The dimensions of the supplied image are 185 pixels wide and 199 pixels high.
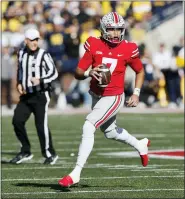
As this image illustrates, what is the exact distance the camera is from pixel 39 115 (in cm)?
1118

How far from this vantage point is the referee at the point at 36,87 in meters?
11.1

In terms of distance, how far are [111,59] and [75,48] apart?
13.4 meters

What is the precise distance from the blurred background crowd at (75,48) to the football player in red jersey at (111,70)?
12.2 metres

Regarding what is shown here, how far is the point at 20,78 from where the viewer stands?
11250 millimetres

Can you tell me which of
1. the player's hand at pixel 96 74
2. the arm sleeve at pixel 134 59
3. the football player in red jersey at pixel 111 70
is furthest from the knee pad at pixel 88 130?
the arm sleeve at pixel 134 59

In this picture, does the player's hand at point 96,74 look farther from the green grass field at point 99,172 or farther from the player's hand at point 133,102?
the green grass field at point 99,172

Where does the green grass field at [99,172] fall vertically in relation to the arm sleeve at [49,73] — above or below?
below

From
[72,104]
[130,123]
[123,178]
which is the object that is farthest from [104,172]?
[72,104]

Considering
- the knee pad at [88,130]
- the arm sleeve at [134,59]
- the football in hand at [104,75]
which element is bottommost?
the knee pad at [88,130]

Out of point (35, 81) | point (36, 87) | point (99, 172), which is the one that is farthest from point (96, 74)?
point (36, 87)

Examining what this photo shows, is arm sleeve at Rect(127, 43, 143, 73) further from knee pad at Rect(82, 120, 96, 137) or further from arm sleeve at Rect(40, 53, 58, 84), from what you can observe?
arm sleeve at Rect(40, 53, 58, 84)

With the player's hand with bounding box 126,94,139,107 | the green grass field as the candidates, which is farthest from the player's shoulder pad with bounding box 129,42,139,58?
the green grass field

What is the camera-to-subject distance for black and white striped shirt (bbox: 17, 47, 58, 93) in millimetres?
11125

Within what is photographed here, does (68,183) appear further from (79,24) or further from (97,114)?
(79,24)
